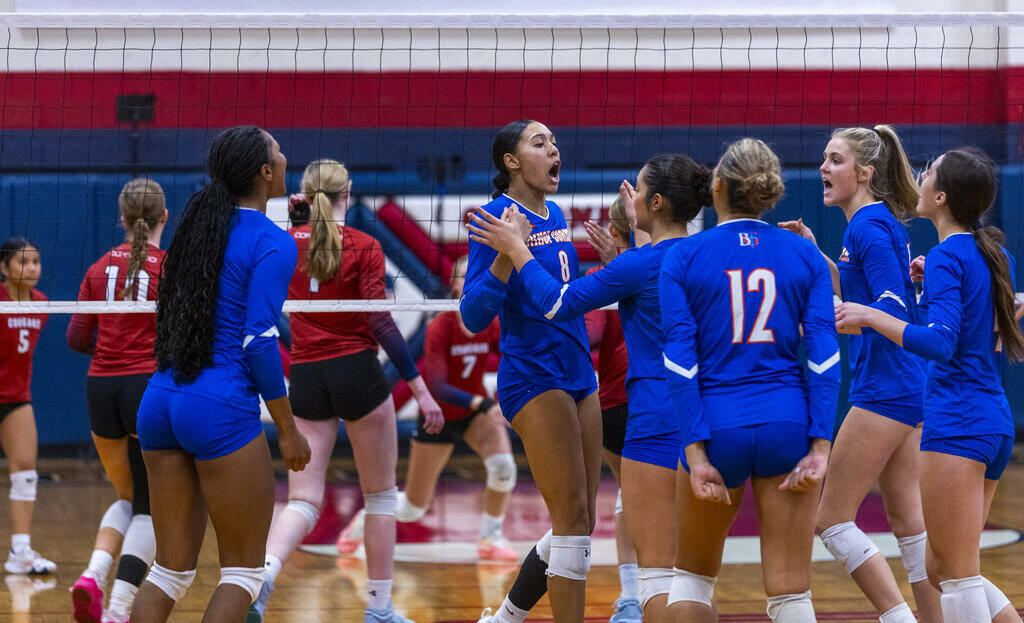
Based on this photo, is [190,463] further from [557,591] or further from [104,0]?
[104,0]

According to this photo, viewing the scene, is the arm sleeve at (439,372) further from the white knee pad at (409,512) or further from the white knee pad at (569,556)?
the white knee pad at (569,556)

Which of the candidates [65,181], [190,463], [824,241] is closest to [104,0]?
[65,181]

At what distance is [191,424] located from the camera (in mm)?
3061

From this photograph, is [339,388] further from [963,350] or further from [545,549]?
[963,350]

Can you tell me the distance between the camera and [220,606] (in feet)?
10.2

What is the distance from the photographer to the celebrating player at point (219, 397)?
3104 millimetres

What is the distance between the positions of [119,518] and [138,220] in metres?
1.28

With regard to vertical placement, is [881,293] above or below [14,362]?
above

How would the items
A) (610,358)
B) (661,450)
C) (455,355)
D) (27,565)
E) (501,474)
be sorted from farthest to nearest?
(455,355) < (501,474) < (27,565) < (610,358) < (661,450)

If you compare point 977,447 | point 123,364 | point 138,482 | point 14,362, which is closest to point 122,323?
point 123,364

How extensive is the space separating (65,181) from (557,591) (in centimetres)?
688

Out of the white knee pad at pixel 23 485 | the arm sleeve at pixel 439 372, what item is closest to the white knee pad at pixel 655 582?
the arm sleeve at pixel 439 372

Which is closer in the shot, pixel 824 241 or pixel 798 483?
pixel 798 483

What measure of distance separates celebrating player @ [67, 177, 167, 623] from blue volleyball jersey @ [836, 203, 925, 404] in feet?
9.12
